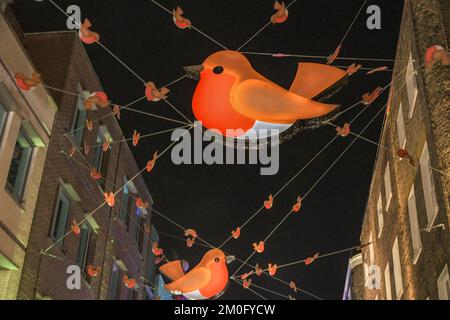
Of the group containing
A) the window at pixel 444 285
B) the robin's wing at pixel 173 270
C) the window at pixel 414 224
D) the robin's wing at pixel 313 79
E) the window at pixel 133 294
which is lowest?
the window at pixel 444 285

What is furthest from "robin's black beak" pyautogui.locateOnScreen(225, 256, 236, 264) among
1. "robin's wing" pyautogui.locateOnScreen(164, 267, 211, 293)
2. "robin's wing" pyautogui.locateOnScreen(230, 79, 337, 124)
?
"robin's wing" pyautogui.locateOnScreen(230, 79, 337, 124)

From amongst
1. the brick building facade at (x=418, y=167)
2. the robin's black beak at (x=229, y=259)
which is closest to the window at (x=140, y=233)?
the brick building facade at (x=418, y=167)

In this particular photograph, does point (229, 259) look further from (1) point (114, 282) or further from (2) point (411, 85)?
(1) point (114, 282)

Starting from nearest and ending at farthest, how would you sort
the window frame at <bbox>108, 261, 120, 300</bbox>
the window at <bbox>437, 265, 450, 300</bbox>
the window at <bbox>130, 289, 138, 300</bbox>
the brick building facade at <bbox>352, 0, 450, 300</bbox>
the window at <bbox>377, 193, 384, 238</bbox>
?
the window at <bbox>437, 265, 450, 300</bbox> < the brick building facade at <bbox>352, 0, 450, 300</bbox> < the window at <bbox>377, 193, 384, 238</bbox> < the window frame at <bbox>108, 261, 120, 300</bbox> < the window at <bbox>130, 289, 138, 300</bbox>

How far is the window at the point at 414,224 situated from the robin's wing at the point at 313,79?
6.89 m

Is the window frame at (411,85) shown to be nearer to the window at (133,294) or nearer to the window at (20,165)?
the window at (20,165)

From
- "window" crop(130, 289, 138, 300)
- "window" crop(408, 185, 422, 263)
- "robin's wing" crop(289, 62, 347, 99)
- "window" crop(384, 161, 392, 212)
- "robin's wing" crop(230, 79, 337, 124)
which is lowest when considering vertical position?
"robin's wing" crop(230, 79, 337, 124)

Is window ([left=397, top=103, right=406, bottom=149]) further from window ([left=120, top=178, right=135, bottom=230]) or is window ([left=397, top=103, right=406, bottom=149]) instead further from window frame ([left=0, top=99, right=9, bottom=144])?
window ([left=120, top=178, right=135, bottom=230])

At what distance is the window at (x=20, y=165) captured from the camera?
1538cm

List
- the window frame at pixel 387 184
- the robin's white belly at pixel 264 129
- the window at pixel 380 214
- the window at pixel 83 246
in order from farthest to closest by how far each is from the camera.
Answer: the window at pixel 380 214
the window at pixel 83 246
the window frame at pixel 387 184
the robin's white belly at pixel 264 129

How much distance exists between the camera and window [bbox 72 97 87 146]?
63.3 ft

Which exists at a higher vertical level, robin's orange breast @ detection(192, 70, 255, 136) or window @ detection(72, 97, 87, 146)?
window @ detection(72, 97, 87, 146)

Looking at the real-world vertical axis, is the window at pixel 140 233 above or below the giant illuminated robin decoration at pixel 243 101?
above
